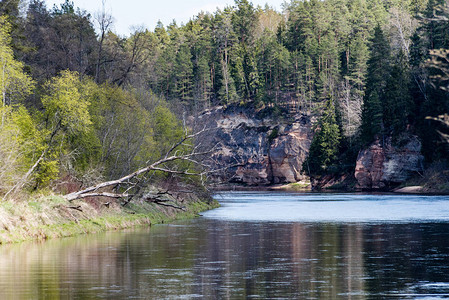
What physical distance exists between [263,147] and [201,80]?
27428mm

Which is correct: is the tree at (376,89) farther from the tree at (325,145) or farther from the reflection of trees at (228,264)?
the reflection of trees at (228,264)

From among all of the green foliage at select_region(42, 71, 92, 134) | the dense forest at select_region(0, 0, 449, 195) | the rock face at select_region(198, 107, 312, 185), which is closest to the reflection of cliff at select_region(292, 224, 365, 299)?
the dense forest at select_region(0, 0, 449, 195)

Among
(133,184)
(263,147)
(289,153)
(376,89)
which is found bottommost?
(133,184)

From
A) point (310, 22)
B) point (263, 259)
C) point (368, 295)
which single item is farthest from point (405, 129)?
point (368, 295)

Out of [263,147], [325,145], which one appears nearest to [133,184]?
[325,145]

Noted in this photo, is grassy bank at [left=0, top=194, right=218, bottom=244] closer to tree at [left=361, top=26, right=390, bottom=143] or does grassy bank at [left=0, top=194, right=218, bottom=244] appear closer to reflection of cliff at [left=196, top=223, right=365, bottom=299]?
reflection of cliff at [left=196, top=223, right=365, bottom=299]

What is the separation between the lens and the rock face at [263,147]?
444 feet

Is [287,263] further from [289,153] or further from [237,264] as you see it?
[289,153]

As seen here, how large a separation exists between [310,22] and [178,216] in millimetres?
119841

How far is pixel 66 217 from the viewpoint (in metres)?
36.2

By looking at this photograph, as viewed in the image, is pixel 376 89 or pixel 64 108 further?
pixel 376 89

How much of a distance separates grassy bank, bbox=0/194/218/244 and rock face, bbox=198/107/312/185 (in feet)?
290

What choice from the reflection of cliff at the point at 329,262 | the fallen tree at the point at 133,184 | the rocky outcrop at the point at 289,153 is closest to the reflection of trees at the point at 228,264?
the reflection of cliff at the point at 329,262

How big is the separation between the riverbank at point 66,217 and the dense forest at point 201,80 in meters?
1.92
